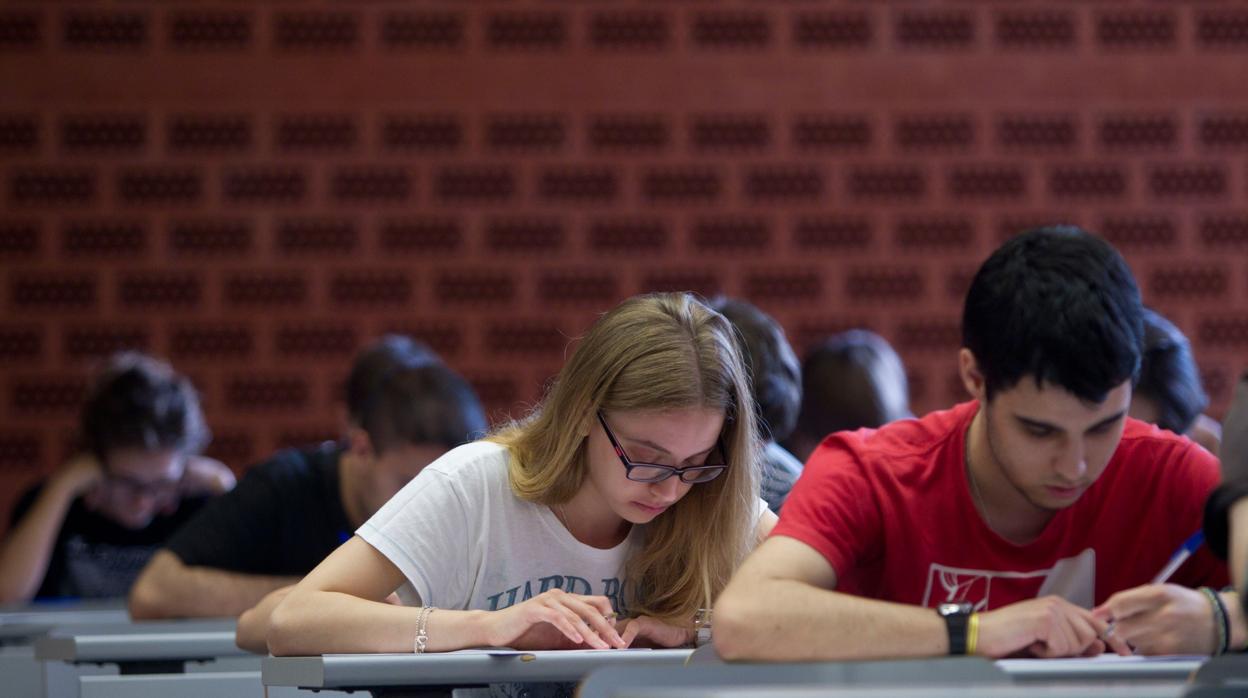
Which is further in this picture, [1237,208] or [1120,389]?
[1237,208]

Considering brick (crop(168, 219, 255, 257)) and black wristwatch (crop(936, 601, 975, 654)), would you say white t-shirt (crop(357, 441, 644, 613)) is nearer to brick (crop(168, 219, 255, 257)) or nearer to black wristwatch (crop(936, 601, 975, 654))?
black wristwatch (crop(936, 601, 975, 654))

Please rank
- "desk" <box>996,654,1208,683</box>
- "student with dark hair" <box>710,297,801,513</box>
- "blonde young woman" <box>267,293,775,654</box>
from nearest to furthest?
"desk" <box>996,654,1208,683</box> → "blonde young woman" <box>267,293,775,654</box> → "student with dark hair" <box>710,297,801,513</box>

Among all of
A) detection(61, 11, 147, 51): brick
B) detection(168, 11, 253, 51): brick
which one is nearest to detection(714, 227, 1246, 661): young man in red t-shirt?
detection(168, 11, 253, 51): brick

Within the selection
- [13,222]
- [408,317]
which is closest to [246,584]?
[408,317]

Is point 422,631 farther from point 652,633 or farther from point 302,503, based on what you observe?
point 302,503

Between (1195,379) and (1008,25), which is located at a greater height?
(1008,25)

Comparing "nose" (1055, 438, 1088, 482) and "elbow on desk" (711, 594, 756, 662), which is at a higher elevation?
"nose" (1055, 438, 1088, 482)

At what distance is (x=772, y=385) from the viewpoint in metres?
3.56

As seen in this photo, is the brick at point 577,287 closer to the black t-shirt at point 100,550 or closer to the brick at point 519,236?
the brick at point 519,236

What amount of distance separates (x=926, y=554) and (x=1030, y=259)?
486 mm

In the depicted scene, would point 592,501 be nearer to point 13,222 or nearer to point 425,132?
point 425,132

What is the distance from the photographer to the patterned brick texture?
6926 mm

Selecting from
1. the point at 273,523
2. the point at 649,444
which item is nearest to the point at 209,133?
the point at 273,523

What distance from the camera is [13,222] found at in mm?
6887
